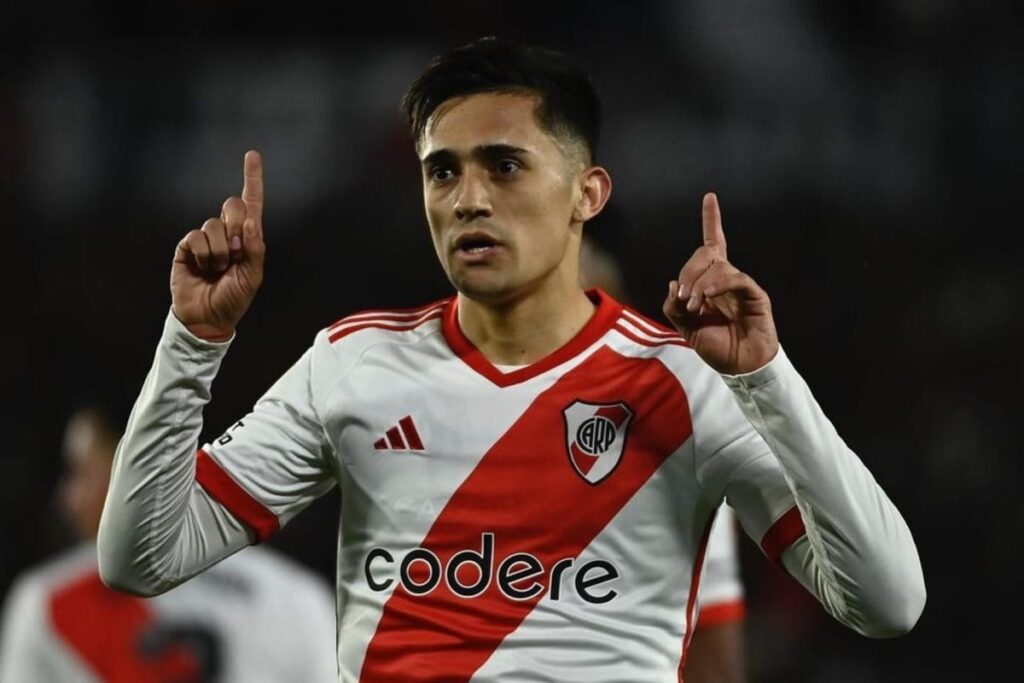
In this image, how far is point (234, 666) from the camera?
4.81 metres

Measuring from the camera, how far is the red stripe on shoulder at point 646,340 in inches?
106

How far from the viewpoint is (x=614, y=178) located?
7.67 m

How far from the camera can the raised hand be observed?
2.36 meters

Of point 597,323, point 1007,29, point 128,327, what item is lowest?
point 128,327

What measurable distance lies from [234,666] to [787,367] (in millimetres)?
2794

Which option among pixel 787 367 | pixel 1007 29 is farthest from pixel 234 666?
pixel 1007 29

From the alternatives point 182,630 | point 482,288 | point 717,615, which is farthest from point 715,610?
point 182,630

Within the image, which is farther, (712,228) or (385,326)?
(385,326)

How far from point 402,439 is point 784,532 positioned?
0.57 m

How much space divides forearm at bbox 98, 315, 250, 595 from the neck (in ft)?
1.39

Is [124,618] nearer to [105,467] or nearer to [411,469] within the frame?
[105,467]

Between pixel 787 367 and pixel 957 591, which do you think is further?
pixel 957 591

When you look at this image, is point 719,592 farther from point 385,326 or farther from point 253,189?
point 253,189

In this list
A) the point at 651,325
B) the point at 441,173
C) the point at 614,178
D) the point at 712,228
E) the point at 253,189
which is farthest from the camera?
the point at 614,178
